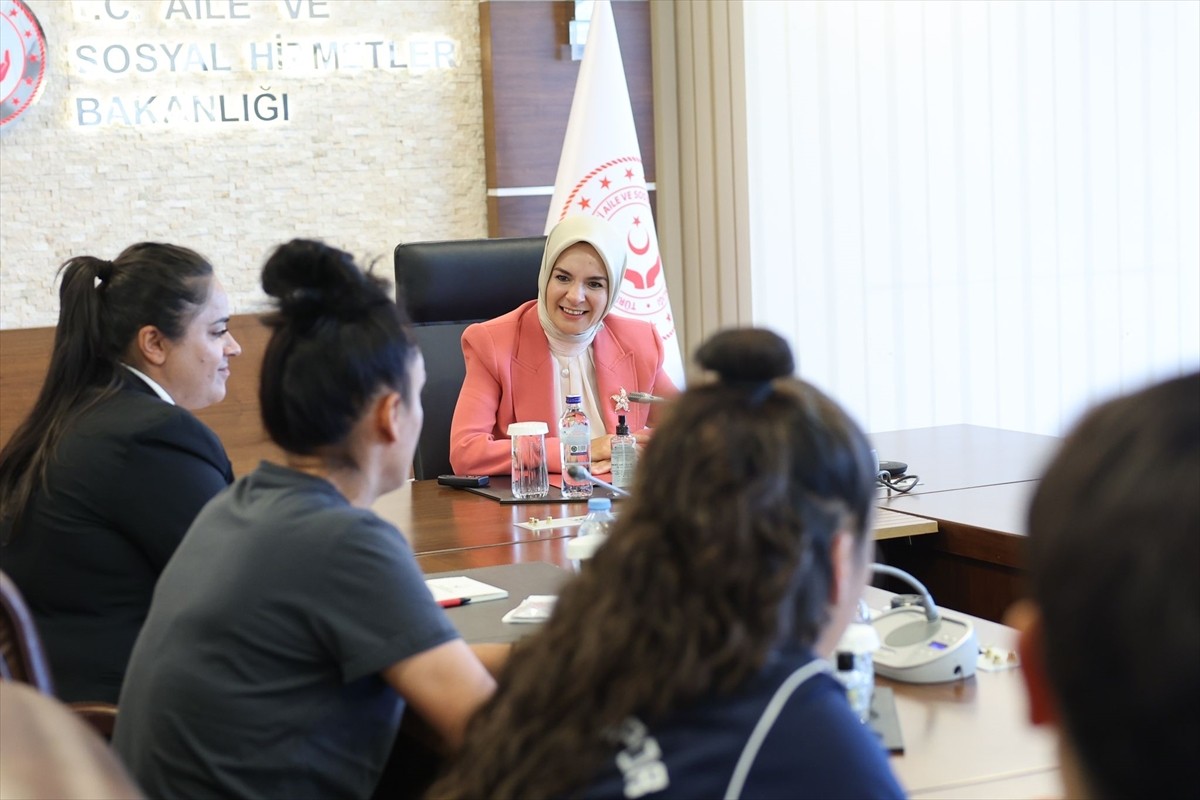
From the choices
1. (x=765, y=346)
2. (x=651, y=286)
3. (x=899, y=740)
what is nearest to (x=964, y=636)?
(x=899, y=740)

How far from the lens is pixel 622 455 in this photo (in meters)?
2.96

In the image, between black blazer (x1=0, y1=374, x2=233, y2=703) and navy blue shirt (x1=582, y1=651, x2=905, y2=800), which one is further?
black blazer (x1=0, y1=374, x2=233, y2=703)

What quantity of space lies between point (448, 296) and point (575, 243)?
1.38ft

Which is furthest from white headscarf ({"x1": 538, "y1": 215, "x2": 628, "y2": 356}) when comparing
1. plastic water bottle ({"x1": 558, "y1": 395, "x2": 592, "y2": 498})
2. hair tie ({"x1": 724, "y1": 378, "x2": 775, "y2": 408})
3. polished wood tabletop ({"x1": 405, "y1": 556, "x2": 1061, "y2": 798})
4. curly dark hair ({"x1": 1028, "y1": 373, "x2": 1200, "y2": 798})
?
curly dark hair ({"x1": 1028, "y1": 373, "x2": 1200, "y2": 798})

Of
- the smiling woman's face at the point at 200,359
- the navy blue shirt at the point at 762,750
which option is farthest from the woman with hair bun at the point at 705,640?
the smiling woman's face at the point at 200,359

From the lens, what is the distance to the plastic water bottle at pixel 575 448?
2.98 m

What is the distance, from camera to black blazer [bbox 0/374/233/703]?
6.98 ft

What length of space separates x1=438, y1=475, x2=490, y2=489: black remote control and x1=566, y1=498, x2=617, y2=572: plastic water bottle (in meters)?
0.52

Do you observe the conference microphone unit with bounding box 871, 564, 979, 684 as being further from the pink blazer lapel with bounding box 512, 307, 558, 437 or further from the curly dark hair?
the pink blazer lapel with bounding box 512, 307, 558, 437

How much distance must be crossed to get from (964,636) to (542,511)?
1.26 m

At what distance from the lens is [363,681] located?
151cm

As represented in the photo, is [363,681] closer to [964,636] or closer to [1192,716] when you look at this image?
[964,636]

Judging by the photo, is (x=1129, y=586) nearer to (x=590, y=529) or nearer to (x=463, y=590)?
(x=463, y=590)

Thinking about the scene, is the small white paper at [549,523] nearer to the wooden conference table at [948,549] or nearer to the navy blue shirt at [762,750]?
the wooden conference table at [948,549]
